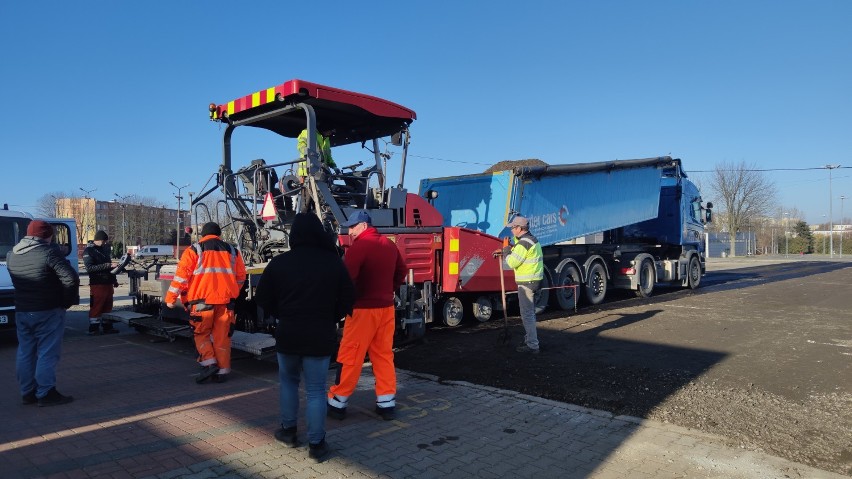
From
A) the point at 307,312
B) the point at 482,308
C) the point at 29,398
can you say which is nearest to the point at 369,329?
the point at 307,312

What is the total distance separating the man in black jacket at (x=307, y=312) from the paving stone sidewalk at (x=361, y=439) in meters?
0.28

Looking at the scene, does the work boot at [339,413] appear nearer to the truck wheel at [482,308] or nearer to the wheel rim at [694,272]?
the truck wheel at [482,308]

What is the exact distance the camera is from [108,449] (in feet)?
12.8

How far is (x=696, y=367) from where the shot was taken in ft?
20.6

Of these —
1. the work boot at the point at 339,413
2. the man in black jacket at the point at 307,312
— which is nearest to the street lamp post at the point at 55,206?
the work boot at the point at 339,413

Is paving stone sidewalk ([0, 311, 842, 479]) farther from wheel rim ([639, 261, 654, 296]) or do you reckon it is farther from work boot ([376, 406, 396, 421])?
wheel rim ([639, 261, 654, 296])

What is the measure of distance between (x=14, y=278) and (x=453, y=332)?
571 centimetres

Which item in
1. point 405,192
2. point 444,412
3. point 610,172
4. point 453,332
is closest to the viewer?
point 444,412

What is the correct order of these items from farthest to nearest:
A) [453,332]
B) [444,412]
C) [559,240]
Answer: [559,240] < [453,332] < [444,412]

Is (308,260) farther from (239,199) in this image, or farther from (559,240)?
(559,240)

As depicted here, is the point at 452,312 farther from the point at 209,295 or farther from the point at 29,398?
the point at 29,398

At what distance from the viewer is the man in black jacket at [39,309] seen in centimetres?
499

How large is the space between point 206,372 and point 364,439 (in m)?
2.48

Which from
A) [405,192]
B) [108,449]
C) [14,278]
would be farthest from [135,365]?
[405,192]
